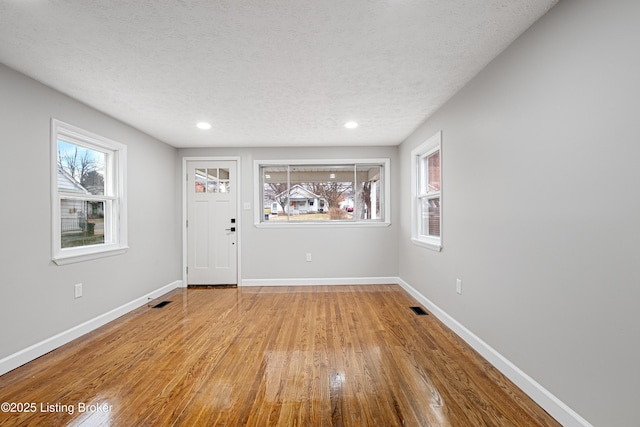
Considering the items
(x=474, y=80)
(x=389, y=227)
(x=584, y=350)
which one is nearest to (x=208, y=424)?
(x=584, y=350)

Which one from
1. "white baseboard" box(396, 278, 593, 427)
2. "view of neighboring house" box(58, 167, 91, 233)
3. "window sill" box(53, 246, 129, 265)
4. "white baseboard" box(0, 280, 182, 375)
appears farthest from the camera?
"view of neighboring house" box(58, 167, 91, 233)

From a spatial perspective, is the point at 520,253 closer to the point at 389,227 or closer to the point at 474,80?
the point at 474,80

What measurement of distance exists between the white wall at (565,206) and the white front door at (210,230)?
359 cm

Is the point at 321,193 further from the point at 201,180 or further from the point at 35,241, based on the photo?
the point at 35,241

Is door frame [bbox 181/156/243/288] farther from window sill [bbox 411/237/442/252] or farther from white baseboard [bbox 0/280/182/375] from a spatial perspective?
window sill [bbox 411/237/442/252]

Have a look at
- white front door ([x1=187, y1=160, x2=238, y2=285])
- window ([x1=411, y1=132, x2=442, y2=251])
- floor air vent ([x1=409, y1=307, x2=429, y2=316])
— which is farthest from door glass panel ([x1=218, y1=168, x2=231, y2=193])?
floor air vent ([x1=409, y1=307, x2=429, y2=316])

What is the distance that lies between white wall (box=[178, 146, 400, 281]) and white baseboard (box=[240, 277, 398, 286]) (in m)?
0.05

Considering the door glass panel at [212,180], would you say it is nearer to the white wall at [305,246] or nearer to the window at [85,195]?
the white wall at [305,246]

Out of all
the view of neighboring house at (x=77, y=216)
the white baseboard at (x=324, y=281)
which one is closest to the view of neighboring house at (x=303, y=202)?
the white baseboard at (x=324, y=281)

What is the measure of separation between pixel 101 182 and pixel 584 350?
14.7 feet

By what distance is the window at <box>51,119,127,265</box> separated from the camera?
263 centimetres

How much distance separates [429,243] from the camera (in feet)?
11.5

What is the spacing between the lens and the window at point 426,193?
3462mm

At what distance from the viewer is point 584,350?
1.47m
